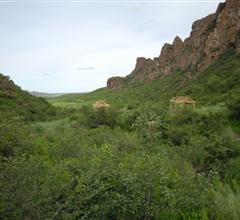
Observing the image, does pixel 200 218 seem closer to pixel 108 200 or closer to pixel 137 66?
pixel 108 200

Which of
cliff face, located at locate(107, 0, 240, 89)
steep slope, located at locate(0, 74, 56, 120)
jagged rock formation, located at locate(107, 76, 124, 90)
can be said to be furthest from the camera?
jagged rock formation, located at locate(107, 76, 124, 90)

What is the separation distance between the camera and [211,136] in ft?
52.6

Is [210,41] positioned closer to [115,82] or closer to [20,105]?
[20,105]

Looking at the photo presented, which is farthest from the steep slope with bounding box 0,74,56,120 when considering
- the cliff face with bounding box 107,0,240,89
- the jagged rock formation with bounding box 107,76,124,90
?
the jagged rock formation with bounding box 107,76,124,90

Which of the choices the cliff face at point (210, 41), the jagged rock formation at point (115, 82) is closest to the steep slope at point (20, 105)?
the cliff face at point (210, 41)

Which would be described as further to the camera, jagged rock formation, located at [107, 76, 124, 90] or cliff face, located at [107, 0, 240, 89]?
jagged rock formation, located at [107, 76, 124, 90]

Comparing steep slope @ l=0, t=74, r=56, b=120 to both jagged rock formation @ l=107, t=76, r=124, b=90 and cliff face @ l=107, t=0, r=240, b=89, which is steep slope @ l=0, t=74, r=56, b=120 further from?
jagged rock formation @ l=107, t=76, r=124, b=90

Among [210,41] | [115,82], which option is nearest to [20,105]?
[210,41]

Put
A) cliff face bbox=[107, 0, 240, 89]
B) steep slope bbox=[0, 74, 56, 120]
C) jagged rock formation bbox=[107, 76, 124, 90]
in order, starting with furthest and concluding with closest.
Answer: jagged rock formation bbox=[107, 76, 124, 90] < cliff face bbox=[107, 0, 240, 89] < steep slope bbox=[0, 74, 56, 120]

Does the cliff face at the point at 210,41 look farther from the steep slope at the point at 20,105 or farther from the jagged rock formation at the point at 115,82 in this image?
the jagged rock formation at the point at 115,82

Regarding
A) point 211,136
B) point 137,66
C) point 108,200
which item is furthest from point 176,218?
point 137,66

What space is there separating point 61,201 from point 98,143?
7.73m

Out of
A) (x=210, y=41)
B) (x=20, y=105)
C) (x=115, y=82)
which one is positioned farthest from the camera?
(x=115, y=82)

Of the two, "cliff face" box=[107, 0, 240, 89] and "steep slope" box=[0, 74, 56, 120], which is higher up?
"cliff face" box=[107, 0, 240, 89]
